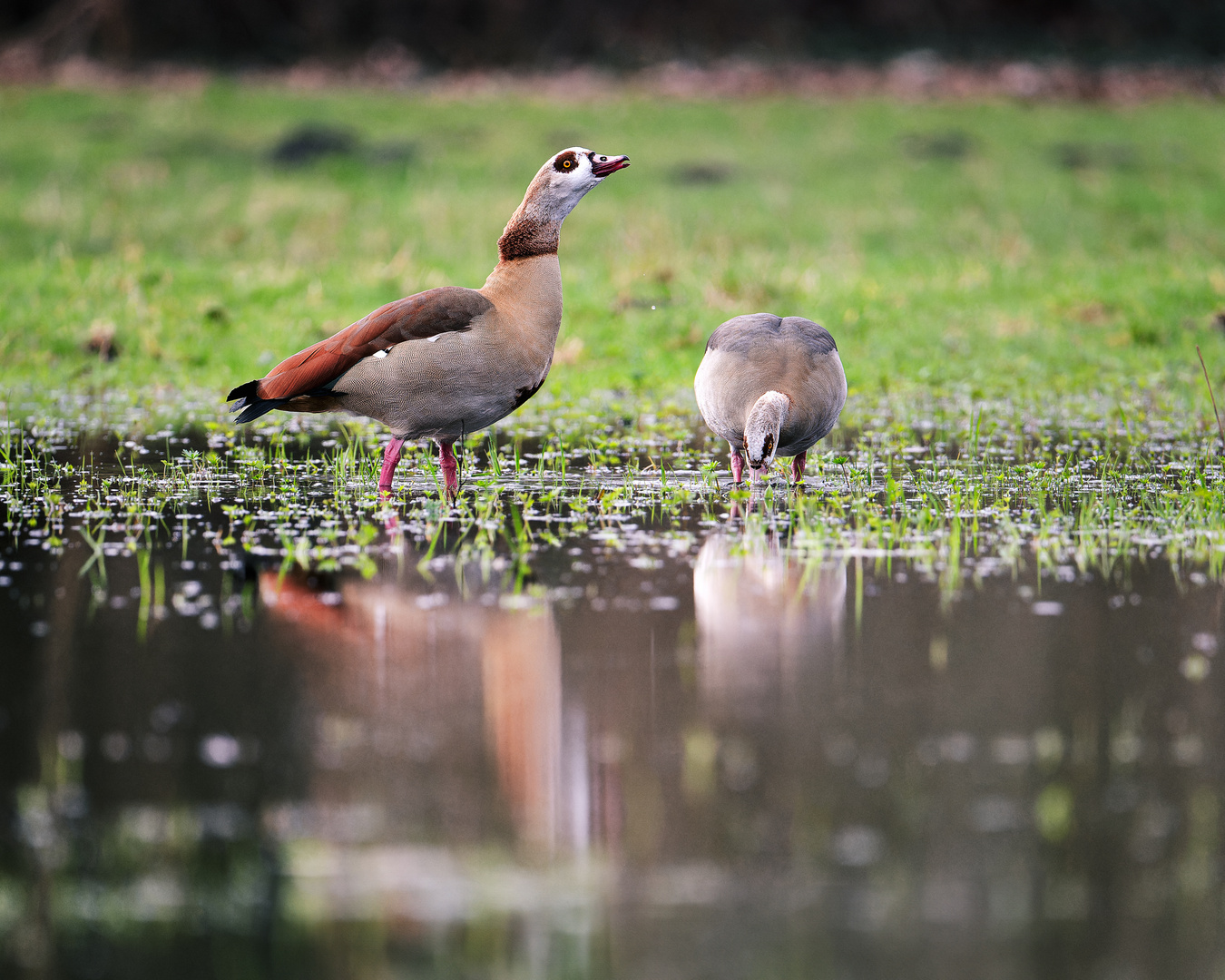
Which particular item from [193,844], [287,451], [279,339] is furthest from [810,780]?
[279,339]

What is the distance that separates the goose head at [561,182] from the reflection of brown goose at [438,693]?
2.89m

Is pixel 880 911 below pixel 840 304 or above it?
below

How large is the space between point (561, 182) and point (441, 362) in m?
1.23

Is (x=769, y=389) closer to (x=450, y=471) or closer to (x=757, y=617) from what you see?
(x=450, y=471)

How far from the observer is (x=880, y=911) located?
3.42 m

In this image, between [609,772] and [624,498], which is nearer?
[609,772]

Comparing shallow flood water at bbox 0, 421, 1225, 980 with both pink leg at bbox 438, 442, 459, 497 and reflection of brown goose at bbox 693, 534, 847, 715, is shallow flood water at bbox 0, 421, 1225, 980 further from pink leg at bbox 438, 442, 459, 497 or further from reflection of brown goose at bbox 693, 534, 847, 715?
pink leg at bbox 438, 442, 459, 497

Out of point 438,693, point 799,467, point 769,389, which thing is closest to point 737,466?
point 799,467

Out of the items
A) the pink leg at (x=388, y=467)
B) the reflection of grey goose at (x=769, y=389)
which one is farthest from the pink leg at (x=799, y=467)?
the pink leg at (x=388, y=467)

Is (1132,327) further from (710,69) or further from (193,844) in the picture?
(710,69)

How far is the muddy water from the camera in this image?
3.33 metres

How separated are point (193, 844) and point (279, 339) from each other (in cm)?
1003

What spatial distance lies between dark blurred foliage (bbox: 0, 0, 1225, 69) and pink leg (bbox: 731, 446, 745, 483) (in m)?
28.1

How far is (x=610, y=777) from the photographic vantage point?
13.6ft
